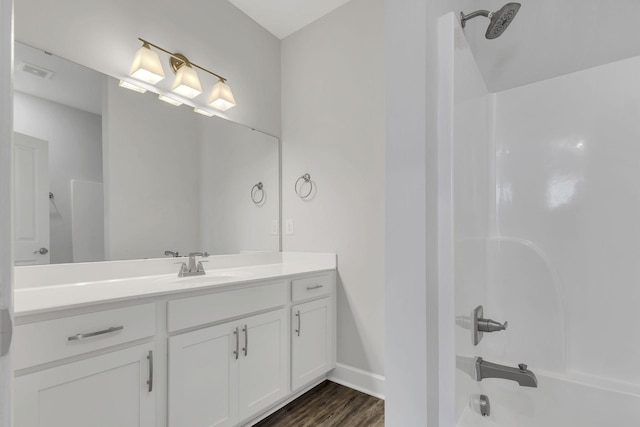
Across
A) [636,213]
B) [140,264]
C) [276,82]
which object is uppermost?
[276,82]

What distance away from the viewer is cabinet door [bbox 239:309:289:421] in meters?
1.67

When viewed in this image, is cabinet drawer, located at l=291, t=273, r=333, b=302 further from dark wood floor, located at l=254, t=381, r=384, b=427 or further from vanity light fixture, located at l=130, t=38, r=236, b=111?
vanity light fixture, located at l=130, t=38, r=236, b=111

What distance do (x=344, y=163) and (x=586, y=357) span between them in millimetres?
1744

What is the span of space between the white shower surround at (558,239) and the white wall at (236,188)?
1.67m

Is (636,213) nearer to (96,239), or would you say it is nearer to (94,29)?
(96,239)

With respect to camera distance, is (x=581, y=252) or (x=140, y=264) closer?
(x=581, y=252)

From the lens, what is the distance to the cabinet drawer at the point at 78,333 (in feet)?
3.23

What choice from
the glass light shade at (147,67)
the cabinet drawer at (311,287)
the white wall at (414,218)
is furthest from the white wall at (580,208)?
the glass light shade at (147,67)

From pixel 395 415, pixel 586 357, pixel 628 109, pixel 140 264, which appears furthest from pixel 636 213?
pixel 140 264

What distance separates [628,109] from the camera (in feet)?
4.46

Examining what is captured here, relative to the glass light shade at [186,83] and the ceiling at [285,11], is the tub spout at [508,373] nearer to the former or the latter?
the glass light shade at [186,83]

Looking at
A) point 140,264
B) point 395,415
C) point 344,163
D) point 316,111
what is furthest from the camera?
point 316,111

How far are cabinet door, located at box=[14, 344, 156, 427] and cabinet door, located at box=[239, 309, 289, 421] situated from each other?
0.49 m

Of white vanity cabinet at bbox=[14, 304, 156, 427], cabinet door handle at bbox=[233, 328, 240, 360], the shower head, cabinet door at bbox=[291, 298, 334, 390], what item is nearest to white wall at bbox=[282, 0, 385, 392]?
cabinet door at bbox=[291, 298, 334, 390]
